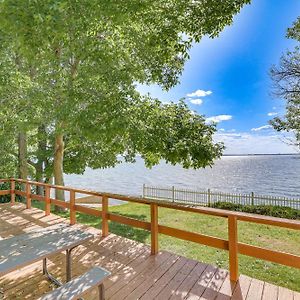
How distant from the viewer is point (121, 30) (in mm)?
6820

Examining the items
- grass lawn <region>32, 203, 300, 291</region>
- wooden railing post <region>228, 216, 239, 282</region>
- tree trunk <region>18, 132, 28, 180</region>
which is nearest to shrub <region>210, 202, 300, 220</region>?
grass lawn <region>32, 203, 300, 291</region>

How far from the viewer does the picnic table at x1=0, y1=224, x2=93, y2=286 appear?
2.89 meters

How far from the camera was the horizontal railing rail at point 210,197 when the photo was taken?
1545 cm

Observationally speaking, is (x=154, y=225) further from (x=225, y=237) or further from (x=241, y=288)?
(x=225, y=237)

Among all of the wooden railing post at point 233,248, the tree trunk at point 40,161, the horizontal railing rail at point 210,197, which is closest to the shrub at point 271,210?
the horizontal railing rail at point 210,197

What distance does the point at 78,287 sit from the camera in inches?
101

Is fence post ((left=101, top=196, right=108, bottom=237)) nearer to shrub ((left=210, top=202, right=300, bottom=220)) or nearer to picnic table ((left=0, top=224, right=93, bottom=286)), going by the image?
picnic table ((left=0, top=224, right=93, bottom=286))

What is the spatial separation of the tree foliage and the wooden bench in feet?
40.5

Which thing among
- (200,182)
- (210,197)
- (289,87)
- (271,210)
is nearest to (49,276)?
(271,210)

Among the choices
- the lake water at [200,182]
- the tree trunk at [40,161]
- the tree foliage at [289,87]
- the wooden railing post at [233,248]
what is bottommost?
the lake water at [200,182]

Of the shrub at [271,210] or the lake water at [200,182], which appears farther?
the lake water at [200,182]

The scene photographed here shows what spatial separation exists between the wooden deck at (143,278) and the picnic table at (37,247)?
15.8 inches

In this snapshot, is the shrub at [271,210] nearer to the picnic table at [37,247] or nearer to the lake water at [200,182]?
the picnic table at [37,247]

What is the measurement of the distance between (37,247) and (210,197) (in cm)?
1498
